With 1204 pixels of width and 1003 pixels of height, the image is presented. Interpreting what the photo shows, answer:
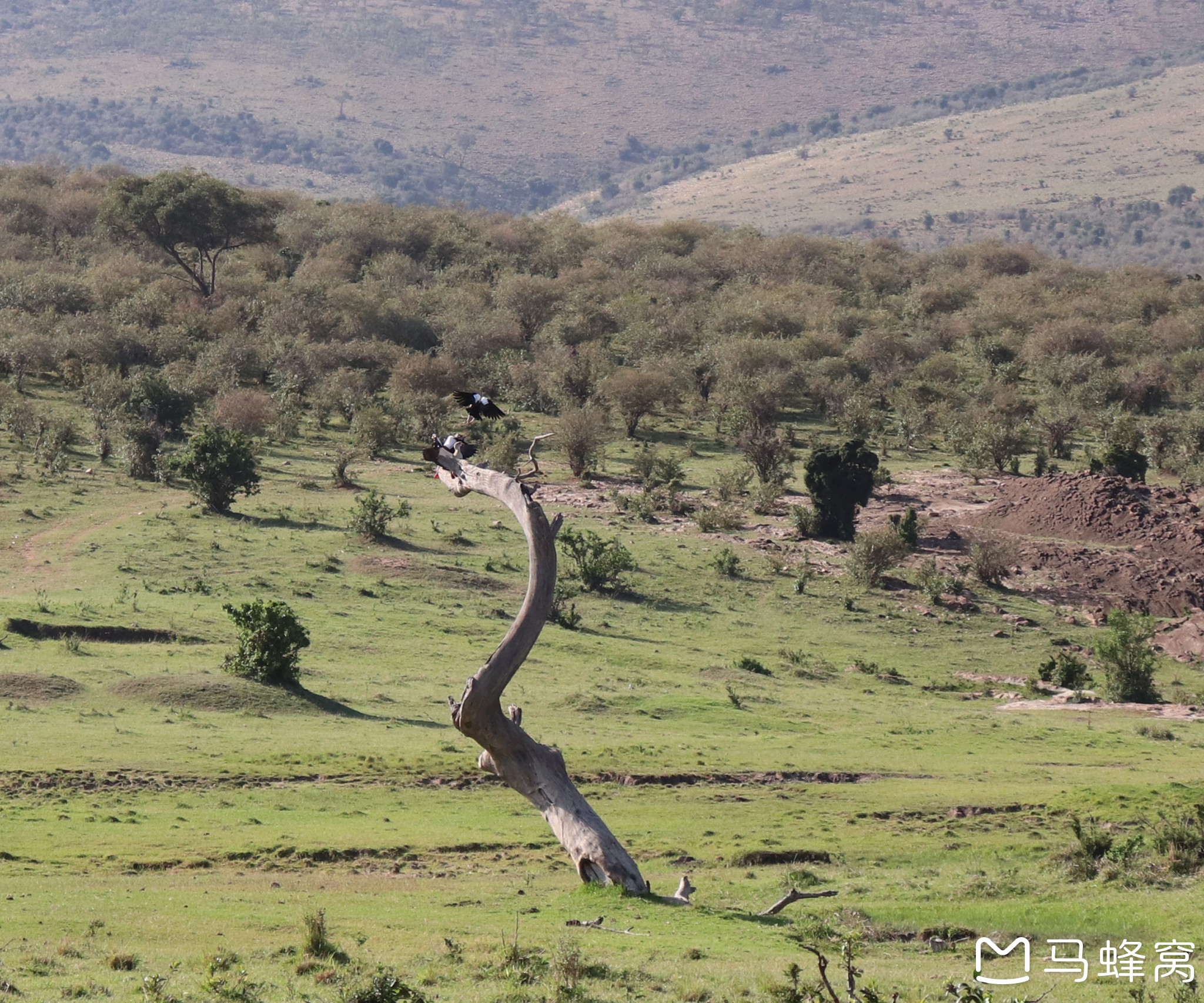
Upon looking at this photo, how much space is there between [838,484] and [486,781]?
73.7 feet

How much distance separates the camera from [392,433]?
53719 mm

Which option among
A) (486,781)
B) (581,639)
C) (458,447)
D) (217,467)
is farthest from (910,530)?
(458,447)

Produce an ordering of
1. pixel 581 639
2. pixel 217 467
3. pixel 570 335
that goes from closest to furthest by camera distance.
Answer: pixel 581 639 → pixel 217 467 → pixel 570 335

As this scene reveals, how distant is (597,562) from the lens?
123 ft

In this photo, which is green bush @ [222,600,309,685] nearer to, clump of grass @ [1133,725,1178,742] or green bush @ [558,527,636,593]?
green bush @ [558,527,636,593]

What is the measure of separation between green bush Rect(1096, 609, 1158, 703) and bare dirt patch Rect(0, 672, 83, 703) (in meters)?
19.5

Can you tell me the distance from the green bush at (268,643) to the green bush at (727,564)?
15063 mm

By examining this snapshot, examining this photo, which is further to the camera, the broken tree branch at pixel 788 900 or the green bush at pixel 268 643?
the green bush at pixel 268 643

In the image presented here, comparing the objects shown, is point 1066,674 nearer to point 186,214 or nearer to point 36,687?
point 36,687

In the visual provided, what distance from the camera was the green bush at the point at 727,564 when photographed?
3962 centimetres

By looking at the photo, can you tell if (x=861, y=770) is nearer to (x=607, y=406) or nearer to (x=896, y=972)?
(x=896, y=972)

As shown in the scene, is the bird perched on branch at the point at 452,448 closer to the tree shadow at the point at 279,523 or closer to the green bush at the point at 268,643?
the green bush at the point at 268,643

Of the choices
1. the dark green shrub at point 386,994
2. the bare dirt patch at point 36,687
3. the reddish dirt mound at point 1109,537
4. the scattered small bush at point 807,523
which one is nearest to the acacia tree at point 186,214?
the scattered small bush at point 807,523

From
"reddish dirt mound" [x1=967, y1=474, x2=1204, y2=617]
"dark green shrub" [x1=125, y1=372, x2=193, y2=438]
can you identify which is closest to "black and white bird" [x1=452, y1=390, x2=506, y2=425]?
"reddish dirt mound" [x1=967, y1=474, x2=1204, y2=617]
